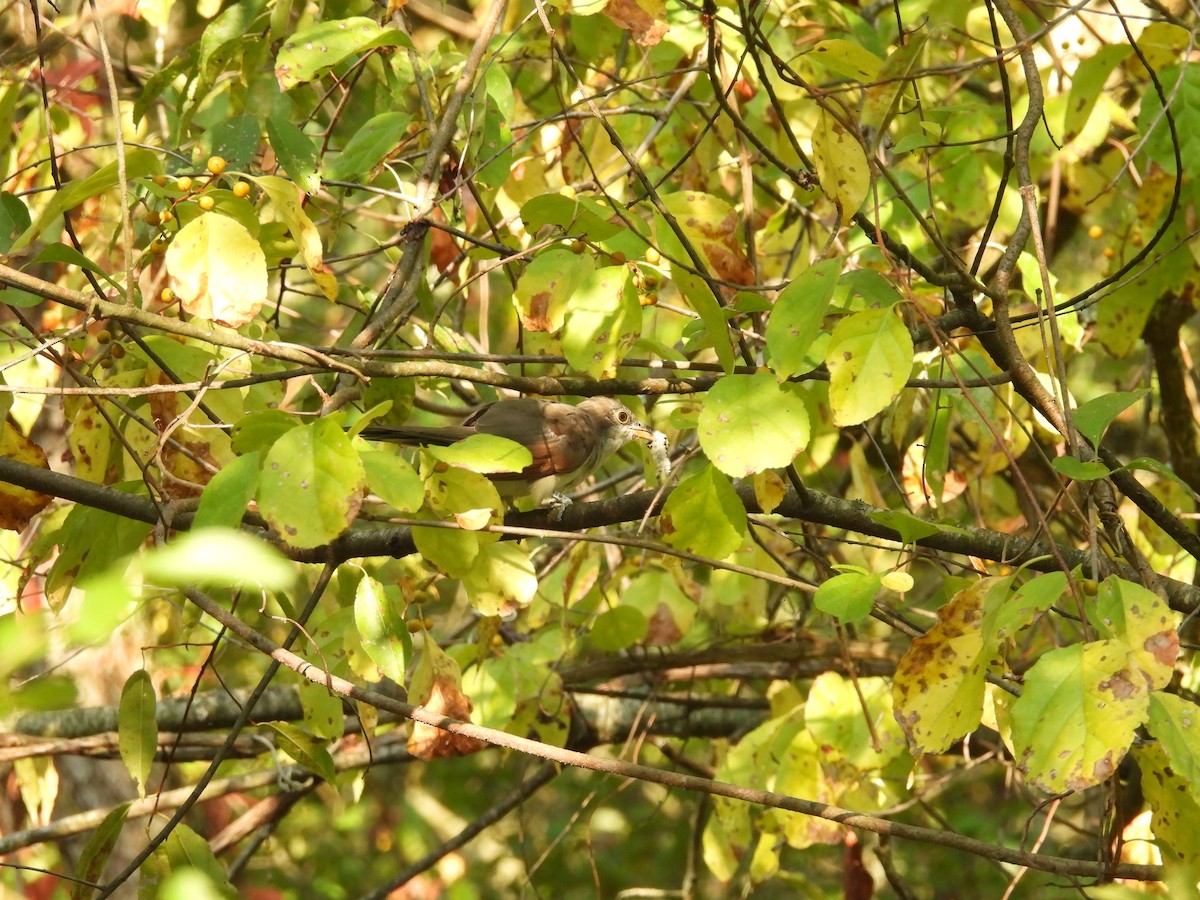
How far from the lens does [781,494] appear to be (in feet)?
9.46

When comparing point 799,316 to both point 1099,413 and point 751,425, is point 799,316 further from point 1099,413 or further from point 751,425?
point 1099,413

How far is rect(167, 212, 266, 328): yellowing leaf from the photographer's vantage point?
2.42 meters

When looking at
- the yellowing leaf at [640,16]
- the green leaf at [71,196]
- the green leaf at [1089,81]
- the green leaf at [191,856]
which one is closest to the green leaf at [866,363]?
the yellowing leaf at [640,16]

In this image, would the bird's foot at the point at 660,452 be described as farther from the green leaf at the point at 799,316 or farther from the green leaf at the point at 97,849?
the green leaf at the point at 97,849

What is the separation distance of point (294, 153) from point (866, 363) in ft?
5.32

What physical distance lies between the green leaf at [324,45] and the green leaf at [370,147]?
0.30 metres

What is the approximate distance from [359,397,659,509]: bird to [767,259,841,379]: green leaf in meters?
2.18

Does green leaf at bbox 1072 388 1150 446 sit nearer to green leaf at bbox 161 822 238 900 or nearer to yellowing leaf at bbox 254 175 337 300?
yellowing leaf at bbox 254 175 337 300

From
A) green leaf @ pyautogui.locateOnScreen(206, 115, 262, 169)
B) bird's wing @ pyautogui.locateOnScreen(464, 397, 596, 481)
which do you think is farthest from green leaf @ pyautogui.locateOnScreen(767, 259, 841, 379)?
bird's wing @ pyautogui.locateOnScreen(464, 397, 596, 481)

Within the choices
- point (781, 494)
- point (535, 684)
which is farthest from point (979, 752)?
point (781, 494)

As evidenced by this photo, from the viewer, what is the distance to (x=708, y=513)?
2703mm

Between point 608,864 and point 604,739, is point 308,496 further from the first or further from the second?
point 608,864

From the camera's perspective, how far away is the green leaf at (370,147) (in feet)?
10.6

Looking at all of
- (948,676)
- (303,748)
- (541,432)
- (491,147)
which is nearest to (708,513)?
(948,676)
